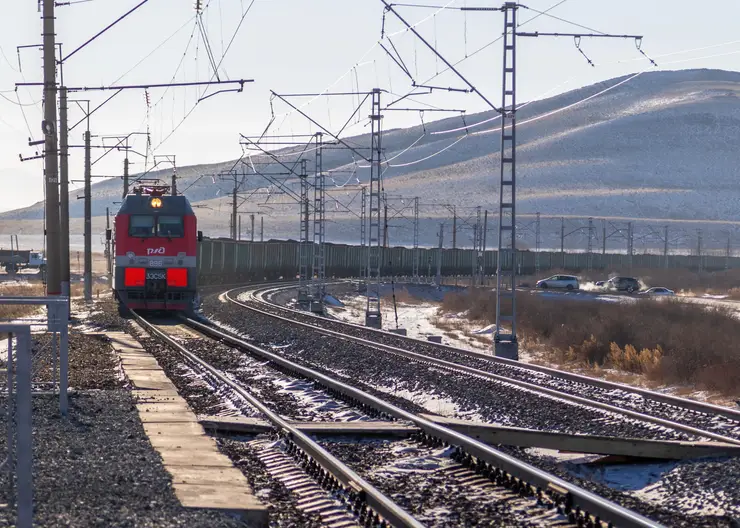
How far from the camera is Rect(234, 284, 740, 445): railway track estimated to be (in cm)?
1271

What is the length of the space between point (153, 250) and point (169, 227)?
31.1 inches

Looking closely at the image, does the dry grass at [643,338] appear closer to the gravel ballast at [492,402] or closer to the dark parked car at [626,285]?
the gravel ballast at [492,402]

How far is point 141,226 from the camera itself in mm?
30094

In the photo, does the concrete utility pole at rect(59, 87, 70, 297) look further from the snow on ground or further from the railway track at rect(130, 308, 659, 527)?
the railway track at rect(130, 308, 659, 527)

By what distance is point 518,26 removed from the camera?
23.6 metres

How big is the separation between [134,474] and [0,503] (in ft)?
5.01

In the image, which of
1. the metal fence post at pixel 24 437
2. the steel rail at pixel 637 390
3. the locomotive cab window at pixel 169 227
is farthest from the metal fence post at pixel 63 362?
the locomotive cab window at pixel 169 227

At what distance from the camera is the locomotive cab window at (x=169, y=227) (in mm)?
30094

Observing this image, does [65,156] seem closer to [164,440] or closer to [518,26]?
[518,26]

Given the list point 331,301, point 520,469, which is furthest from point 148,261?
point 331,301

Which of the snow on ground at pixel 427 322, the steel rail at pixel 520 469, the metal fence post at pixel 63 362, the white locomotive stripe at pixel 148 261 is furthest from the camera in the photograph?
the snow on ground at pixel 427 322

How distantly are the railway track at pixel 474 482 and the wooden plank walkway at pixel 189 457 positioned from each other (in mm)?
762

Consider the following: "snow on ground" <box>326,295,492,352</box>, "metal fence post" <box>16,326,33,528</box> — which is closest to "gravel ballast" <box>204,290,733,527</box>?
"metal fence post" <box>16,326,33,528</box>

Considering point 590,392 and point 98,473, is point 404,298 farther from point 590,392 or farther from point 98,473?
point 98,473
